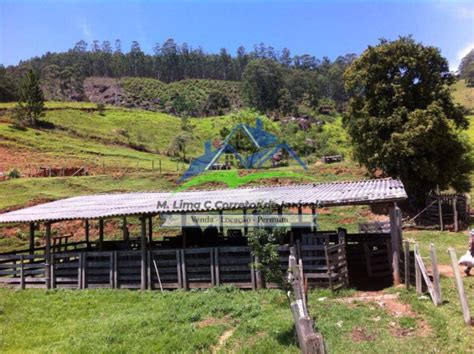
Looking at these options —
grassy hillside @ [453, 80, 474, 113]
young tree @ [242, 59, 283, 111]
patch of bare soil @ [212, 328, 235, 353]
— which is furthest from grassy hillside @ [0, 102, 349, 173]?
patch of bare soil @ [212, 328, 235, 353]

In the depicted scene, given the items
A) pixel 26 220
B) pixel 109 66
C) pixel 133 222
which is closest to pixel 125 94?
pixel 109 66

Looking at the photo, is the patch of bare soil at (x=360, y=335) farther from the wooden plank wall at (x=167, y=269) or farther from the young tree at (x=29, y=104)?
the young tree at (x=29, y=104)

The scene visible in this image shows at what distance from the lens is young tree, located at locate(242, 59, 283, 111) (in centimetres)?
9362

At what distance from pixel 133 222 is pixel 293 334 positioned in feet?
66.8

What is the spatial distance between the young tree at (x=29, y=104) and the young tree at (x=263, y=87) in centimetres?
4427

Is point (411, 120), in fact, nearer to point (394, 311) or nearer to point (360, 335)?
point (394, 311)

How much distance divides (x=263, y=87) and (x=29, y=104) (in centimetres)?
4836

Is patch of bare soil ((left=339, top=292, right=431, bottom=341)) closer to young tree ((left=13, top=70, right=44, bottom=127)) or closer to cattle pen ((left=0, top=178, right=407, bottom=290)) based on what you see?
cattle pen ((left=0, top=178, right=407, bottom=290))

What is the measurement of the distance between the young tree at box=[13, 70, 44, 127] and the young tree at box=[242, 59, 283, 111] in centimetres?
4427

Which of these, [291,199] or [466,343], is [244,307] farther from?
[466,343]

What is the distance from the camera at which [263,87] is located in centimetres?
9469

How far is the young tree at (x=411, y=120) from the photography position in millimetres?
23984

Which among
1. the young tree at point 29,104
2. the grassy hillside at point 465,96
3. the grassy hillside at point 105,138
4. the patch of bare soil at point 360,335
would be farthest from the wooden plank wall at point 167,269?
the grassy hillside at point 465,96

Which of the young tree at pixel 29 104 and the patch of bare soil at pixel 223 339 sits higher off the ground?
the young tree at pixel 29 104
